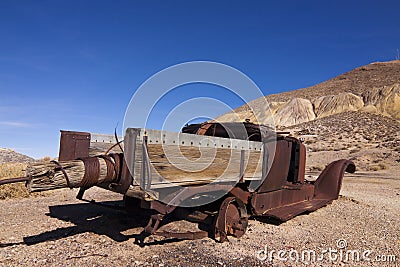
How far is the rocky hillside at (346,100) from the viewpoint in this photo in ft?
139

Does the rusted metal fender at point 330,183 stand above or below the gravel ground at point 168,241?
above

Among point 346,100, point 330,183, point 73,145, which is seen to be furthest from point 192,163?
point 346,100

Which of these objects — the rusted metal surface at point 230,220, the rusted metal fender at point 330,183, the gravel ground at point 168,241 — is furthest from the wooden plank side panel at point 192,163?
the rusted metal fender at point 330,183

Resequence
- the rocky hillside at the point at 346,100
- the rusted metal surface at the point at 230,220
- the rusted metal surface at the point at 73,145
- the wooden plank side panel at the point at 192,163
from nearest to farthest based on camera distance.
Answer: the wooden plank side panel at the point at 192,163 → the rusted metal surface at the point at 73,145 → the rusted metal surface at the point at 230,220 → the rocky hillside at the point at 346,100

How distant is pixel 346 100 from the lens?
1838 inches

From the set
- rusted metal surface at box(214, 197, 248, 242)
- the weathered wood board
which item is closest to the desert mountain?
the weathered wood board

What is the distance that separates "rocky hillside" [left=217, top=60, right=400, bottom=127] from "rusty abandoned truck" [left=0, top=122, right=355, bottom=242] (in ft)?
87.8

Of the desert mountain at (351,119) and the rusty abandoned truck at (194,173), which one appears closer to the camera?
the rusty abandoned truck at (194,173)

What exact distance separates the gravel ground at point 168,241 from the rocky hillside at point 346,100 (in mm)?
26778

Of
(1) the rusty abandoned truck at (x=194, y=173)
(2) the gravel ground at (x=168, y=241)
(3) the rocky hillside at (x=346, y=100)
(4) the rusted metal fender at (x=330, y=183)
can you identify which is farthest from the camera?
(3) the rocky hillside at (x=346, y=100)

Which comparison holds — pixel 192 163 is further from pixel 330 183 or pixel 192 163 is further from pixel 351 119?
pixel 351 119

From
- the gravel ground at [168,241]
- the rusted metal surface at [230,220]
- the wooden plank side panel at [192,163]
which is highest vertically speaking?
the wooden plank side panel at [192,163]

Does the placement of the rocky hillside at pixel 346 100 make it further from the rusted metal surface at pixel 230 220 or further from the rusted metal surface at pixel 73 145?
the rusted metal surface at pixel 73 145

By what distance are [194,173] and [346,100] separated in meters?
48.2
